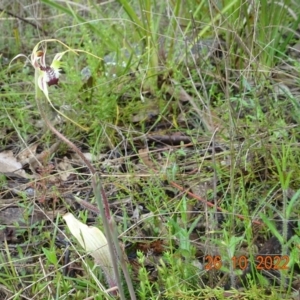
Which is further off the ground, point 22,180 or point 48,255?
point 48,255

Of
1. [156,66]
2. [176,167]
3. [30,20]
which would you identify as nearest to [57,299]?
[176,167]

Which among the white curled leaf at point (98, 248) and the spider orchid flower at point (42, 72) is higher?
the spider orchid flower at point (42, 72)

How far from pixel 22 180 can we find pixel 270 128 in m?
0.72

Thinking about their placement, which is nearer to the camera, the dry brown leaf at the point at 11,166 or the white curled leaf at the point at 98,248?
the white curled leaf at the point at 98,248

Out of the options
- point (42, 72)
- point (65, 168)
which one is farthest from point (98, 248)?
point (65, 168)

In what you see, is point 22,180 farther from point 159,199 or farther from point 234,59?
point 234,59

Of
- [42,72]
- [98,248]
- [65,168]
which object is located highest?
[42,72]

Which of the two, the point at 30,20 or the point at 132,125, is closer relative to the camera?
the point at 132,125

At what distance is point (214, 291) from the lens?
1073mm

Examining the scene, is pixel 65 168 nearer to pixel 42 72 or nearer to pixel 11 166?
pixel 11 166

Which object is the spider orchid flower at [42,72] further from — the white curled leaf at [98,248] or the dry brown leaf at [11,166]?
the dry brown leaf at [11,166]

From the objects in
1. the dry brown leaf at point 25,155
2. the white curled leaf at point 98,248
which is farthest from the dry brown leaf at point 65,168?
the white curled leaf at point 98,248

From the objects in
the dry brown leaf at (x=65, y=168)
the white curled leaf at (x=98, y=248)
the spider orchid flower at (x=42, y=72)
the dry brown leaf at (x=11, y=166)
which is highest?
the spider orchid flower at (x=42, y=72)

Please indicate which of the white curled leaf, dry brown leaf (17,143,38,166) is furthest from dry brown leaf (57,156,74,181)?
the white curled leaf
